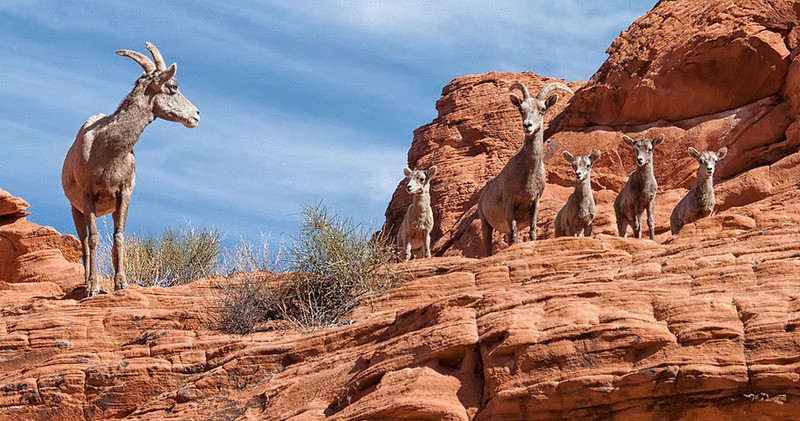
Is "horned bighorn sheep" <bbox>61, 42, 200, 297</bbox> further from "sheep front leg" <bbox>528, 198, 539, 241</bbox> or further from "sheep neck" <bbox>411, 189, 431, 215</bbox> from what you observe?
"sheep front leg" <bbox>528, 198, 539, 241</bbox>

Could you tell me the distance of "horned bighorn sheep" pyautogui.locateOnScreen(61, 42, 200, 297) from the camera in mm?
12953

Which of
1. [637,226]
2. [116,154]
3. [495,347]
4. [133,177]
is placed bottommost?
[495,347]

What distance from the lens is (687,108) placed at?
2081 cm

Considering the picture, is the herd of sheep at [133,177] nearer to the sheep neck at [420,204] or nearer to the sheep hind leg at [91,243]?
the sheep hind leg at [91,243]

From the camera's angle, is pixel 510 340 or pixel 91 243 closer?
pixel 510 340

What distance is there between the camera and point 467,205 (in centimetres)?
2458

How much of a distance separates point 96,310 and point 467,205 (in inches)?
547

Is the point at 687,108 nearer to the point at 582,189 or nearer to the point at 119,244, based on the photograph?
the point at 582,189

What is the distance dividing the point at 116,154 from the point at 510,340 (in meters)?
7.64

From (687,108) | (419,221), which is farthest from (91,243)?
(687,108)

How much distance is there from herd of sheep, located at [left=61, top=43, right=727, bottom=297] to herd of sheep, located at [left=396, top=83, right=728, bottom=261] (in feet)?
0.05

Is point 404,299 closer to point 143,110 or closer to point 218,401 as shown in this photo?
point 218,401

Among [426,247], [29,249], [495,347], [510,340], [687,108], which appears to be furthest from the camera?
[29,249]

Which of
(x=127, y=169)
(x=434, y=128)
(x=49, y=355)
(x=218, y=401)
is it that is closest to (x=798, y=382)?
(x=218, y=401)
